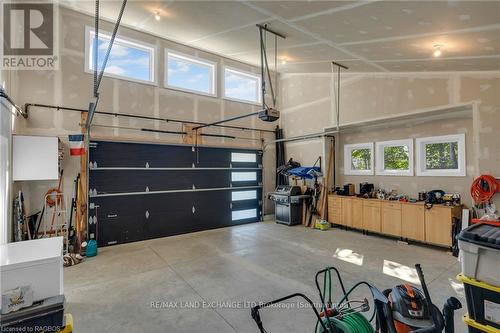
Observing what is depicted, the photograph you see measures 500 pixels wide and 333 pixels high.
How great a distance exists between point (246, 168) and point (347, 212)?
316 cm

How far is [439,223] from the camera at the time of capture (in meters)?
5.12

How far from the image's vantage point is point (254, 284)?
11.9ft

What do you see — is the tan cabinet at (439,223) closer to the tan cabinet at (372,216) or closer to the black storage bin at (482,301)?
the tan cabinet at (372,216)

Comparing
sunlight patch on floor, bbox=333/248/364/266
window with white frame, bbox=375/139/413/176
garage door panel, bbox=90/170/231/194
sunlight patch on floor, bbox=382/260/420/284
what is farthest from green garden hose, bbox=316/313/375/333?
window with white frame, bbox=375/139/413/176

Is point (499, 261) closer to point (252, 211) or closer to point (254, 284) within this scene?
point (254, 284)

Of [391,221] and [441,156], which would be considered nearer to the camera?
[441,156]

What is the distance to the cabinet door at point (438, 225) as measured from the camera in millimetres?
5000

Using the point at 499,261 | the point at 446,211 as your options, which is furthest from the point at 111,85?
the point at 446,211

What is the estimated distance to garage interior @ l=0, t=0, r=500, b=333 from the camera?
8.57 ft

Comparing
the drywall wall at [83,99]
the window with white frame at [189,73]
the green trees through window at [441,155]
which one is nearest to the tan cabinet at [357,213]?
the green trees through window at [441,155]

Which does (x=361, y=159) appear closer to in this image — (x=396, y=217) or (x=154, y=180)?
(x=396, y=217)

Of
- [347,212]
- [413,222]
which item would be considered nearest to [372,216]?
[347,212]

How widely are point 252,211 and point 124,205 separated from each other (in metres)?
3.73

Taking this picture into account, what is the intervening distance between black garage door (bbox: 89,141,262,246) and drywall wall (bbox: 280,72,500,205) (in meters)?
2.01
